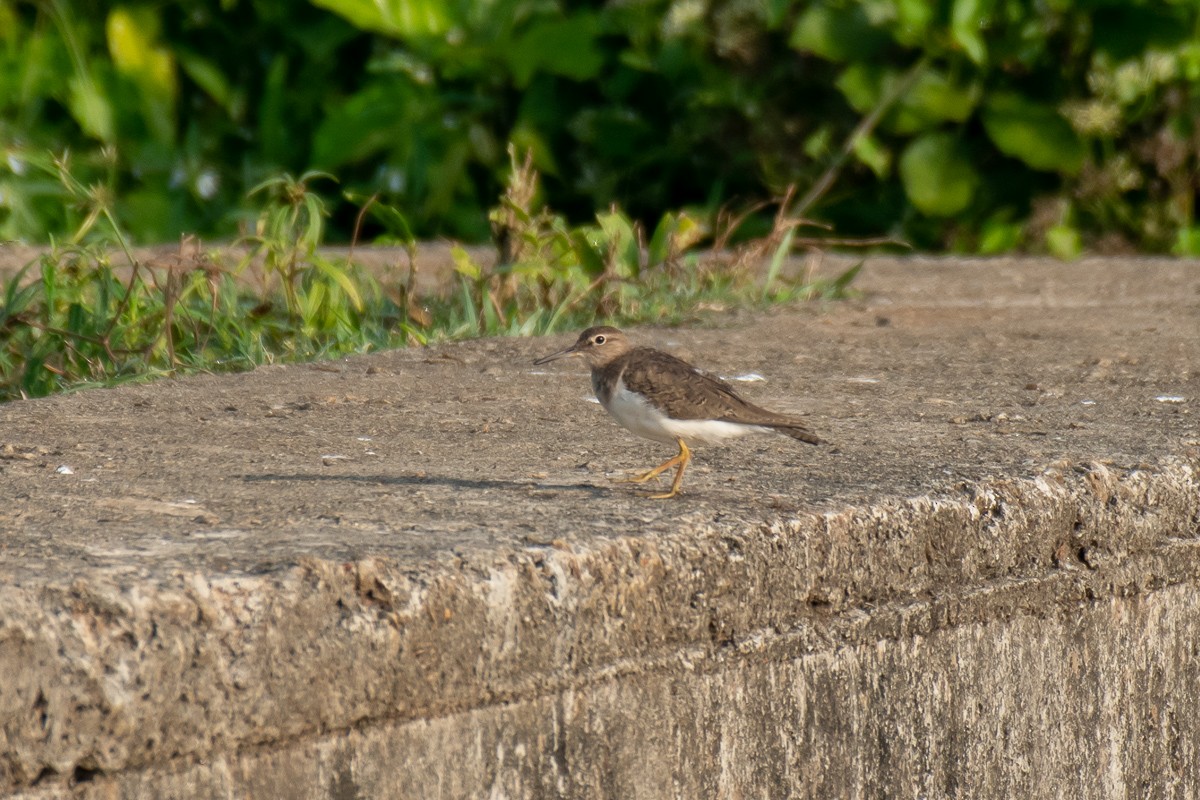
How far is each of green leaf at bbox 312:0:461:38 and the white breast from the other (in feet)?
14.6

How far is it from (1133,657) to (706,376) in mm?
870

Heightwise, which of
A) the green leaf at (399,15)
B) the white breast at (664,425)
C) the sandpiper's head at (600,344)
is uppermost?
the green leaf at (399,15)

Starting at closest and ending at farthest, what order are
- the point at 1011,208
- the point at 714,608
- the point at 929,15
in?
the point at 714,608, the point at 929,15, the point at 1011,208

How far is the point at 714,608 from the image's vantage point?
82.1 inches

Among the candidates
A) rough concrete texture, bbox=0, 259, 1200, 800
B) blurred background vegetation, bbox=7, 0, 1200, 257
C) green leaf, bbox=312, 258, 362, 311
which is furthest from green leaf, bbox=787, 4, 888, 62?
rough concrete texture, bbox=0, 259, 1200, 800

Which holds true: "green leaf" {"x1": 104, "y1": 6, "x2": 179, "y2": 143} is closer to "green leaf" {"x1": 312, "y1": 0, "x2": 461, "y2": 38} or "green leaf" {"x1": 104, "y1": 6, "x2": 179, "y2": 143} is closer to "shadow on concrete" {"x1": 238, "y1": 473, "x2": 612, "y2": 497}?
"green leaf" {"x1": 312, "y1": 0, "x2": 461, "y2": 38}

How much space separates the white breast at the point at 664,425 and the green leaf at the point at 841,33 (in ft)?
13.0

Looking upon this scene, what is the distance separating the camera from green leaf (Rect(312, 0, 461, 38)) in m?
6.59

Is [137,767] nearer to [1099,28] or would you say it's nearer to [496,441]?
[496,441]

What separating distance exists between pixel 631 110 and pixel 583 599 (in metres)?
5.21

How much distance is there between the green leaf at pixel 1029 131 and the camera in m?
6.23

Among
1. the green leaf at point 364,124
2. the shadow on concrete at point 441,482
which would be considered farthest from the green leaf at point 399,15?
the shadow on concrete at point 441,482

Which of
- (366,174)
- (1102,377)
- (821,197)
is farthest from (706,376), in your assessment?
(366,174)

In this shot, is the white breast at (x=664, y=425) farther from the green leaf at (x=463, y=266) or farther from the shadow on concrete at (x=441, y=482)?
the green leaf at (x=463, y=266)
